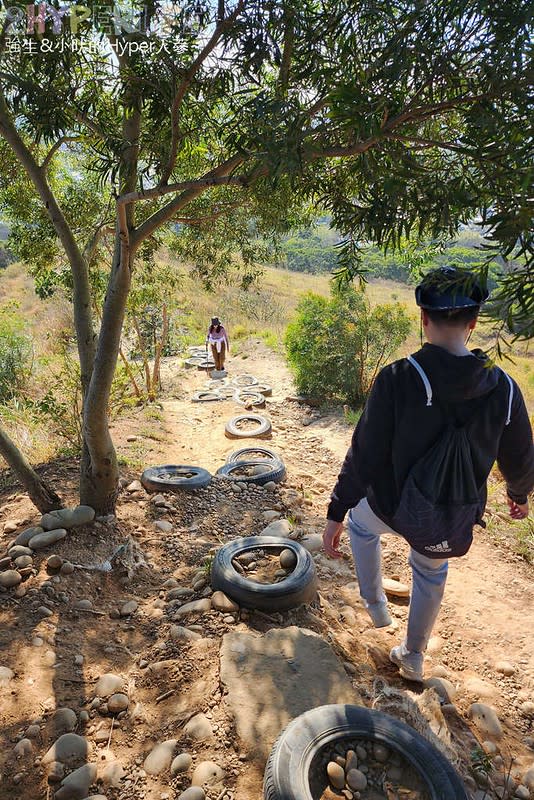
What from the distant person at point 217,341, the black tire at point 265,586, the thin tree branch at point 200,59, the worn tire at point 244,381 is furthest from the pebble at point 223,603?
the distant person at point 217,341

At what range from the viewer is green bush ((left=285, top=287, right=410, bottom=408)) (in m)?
8.41

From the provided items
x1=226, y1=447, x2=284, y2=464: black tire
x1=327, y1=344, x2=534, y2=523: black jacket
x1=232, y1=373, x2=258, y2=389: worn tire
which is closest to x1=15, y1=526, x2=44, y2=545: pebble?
x1=327, y1=344, x2=534, y2=523: black jacket

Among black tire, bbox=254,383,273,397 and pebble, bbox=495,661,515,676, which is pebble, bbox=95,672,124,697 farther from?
black tire, bbox=254,383,273,397

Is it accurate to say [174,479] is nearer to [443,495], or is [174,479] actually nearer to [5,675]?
[5,675]

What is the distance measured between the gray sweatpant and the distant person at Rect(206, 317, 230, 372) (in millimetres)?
9262

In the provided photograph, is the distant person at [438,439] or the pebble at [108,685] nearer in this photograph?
the distant person at [438,439]

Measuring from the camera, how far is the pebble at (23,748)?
74.9 inches

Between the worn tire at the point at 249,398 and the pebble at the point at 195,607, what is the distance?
242 inches

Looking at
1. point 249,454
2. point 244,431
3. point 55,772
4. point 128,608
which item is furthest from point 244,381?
point 55,772

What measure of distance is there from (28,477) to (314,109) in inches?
122

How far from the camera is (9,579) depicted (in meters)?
2.98

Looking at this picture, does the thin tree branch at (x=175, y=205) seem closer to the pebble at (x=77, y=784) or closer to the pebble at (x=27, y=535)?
the pebble at (x=27, y=535)

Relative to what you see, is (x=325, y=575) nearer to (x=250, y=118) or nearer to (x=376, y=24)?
(x=250, y=118)

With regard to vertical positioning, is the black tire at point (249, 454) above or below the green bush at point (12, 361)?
below
